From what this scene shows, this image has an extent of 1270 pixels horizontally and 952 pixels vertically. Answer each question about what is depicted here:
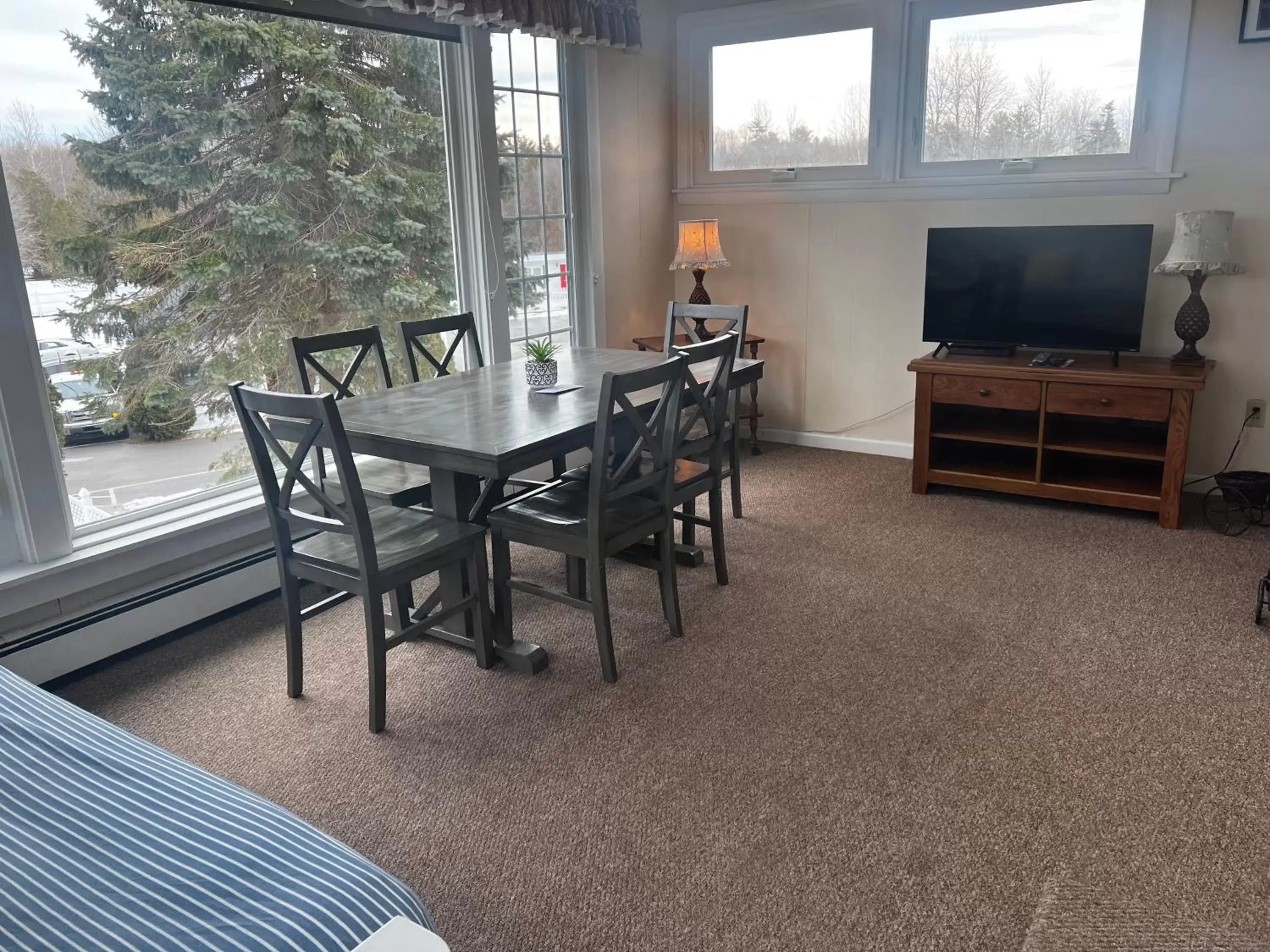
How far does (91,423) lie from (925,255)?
3.67 m

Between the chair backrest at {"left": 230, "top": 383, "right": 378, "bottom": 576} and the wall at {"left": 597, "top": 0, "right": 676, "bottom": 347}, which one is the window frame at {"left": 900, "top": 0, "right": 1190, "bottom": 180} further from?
the chair backrest at {"left": 230, "top": 383, "right": 378, "bottom": 576}

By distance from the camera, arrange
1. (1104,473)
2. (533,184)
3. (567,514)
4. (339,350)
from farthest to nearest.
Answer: (533,184) → (1104,473) → (339,350) → (567,514)

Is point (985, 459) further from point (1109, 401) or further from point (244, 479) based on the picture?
point (244, 479)

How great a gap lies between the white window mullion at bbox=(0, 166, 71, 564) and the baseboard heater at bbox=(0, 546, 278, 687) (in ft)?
0.79

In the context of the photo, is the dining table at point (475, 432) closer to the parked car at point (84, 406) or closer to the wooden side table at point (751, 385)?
the parked car at point (84, 406)

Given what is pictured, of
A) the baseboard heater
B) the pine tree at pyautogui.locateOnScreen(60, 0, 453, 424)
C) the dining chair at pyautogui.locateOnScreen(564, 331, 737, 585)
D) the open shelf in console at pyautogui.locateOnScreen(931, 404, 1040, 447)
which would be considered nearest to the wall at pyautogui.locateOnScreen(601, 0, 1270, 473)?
the open shelf in console at pyautogui.locateOnScreen(931, 404, 1040, 447)

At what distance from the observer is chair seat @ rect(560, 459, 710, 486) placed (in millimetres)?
3086

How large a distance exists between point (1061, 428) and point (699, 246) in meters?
1.98

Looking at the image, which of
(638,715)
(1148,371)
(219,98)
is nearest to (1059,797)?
(638,715)

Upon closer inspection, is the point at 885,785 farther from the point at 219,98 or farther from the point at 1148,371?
the point at 219,98

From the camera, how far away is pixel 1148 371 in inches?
146

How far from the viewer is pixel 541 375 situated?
3.11m

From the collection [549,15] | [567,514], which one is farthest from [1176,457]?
[549,15]

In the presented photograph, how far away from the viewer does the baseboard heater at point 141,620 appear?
8.69 ft
